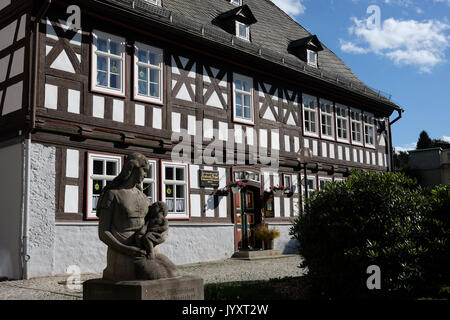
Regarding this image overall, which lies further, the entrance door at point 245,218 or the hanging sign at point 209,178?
the entrance door at point 245,218

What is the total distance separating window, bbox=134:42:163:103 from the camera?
1341 cm

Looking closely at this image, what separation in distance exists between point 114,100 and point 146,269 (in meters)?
7.73

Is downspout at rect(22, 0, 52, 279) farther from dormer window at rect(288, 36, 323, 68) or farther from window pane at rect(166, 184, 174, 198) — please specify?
dormer window at rect(288, 36, 323, 68)

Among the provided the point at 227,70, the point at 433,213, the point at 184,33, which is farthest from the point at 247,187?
the point at 433,213

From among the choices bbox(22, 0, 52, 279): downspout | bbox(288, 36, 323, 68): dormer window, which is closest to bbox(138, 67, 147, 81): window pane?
bbox(22, 0, 52, 279): downspout

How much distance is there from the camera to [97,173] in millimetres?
12352

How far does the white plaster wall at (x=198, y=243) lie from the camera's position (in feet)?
44.6

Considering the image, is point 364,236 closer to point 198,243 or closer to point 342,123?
point 198,243

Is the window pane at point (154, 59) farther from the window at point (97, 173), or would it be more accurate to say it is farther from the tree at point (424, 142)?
the tree at point (424, 142)

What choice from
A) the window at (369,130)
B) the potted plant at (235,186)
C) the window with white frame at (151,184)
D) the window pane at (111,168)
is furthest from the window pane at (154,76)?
the window at (369,130)

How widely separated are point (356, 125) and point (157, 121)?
11053 millimetres

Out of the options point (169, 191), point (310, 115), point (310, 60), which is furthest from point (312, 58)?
point (169, 191)

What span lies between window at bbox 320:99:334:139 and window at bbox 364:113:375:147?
2.83 metres

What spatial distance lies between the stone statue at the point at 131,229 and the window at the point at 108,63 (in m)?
6.73
